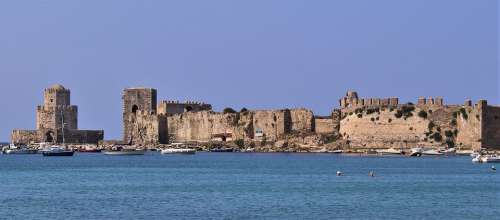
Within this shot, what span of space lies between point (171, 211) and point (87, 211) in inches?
88.1

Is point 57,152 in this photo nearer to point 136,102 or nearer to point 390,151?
point 136,102

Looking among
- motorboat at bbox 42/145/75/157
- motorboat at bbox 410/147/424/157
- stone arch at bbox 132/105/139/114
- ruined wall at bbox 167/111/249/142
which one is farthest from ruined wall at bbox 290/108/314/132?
motorboat at bbox 42/145/75/157

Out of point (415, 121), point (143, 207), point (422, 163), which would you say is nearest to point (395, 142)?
point (415, 121)

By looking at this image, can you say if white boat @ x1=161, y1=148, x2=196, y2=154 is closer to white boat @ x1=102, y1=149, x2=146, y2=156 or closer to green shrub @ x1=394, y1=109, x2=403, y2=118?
white boat @ x1=102, y1=149, x2=146, y2=156

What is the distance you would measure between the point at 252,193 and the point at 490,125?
32.9 meters

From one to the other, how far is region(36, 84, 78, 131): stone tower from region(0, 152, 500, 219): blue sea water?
120 feet

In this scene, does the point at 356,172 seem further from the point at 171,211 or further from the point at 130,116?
the point at 130,116

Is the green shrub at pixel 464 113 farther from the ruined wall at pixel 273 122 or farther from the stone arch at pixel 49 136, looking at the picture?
the stone arch at pixel 49 136

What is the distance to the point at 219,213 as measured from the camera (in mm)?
29922

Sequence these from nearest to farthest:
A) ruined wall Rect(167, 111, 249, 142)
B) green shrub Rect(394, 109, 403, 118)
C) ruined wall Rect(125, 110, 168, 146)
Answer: green shrub Rect(394, 109, 403, 118), ruined wall Rect(167, 111, 249, 142), ruined wall Rect(125, 110, 168, 146)

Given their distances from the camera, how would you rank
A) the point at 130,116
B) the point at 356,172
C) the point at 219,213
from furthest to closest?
1. the point at 130,116
2. the point at 356,172
3. the point at 219,213

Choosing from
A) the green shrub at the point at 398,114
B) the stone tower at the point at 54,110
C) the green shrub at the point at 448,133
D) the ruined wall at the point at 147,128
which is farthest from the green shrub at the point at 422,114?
the stone tower at the point at 54,110

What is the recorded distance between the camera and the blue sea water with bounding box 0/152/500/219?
30172mm

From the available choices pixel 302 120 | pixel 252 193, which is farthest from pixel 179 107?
pixel 252 193
